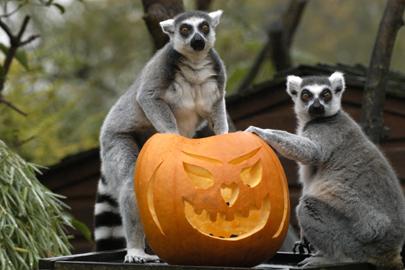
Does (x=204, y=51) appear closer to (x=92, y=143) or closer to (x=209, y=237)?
(x=209, y=237)

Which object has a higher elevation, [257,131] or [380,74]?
[257,131]

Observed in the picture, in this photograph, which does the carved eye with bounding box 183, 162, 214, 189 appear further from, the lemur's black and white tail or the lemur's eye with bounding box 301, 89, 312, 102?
the lemur's black and white tail

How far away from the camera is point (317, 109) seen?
14.5 feet

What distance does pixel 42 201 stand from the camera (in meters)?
5.42

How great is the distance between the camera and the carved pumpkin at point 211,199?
3.56m

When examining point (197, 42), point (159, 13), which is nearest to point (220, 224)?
point (197, 42)

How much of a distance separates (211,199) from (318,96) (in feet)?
3.99

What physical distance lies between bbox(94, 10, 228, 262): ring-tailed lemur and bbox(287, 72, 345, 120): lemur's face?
0.44m

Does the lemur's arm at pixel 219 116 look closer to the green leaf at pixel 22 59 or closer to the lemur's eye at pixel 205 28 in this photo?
the lemur's eye at pixel 205 28

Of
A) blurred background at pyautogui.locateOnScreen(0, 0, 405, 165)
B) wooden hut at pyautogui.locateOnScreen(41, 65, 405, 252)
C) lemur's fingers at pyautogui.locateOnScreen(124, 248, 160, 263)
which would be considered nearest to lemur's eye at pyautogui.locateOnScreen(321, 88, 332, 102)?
lemur's fingers at pyautogui.locateOnScreen(124, 248, 160, 263)

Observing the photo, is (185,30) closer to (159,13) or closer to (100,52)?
(159,13)

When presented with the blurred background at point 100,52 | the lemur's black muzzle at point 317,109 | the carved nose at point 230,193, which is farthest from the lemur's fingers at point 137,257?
the blurred background at point 100,52

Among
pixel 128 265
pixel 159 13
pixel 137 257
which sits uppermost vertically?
pixel 159 13

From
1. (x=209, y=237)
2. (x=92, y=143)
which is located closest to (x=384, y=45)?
(x=209, y=237)
